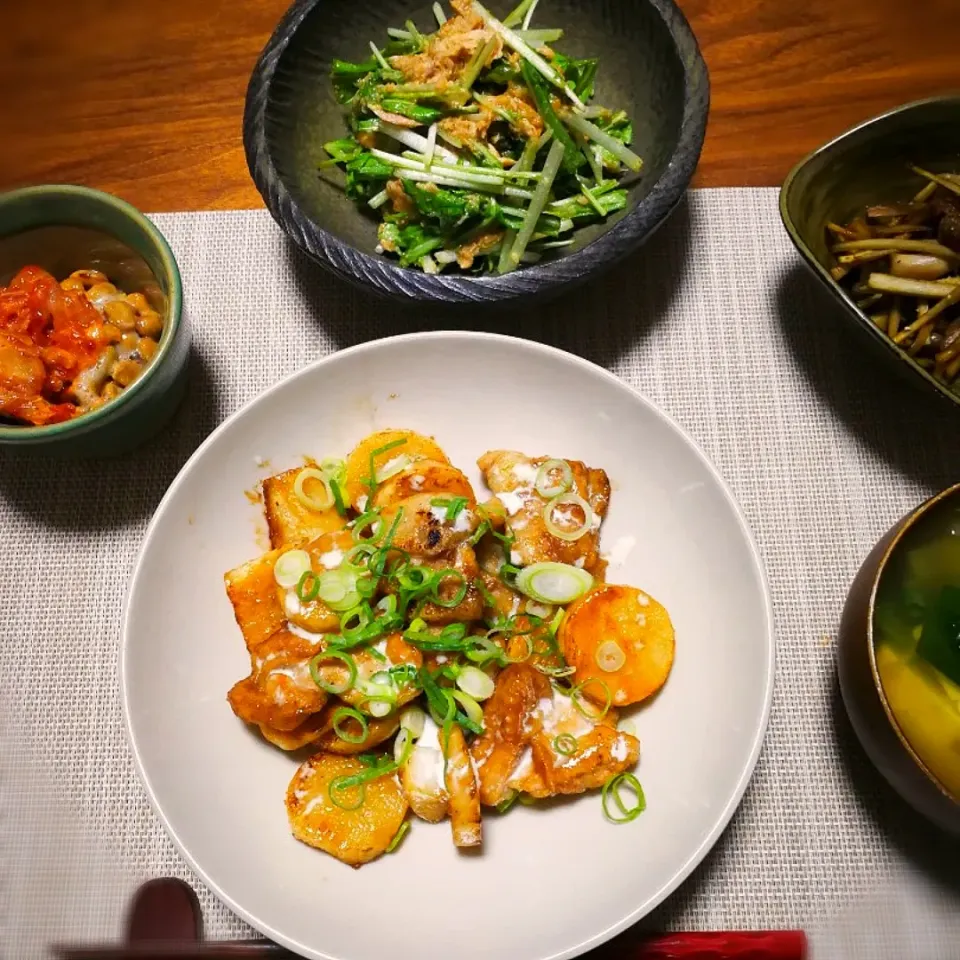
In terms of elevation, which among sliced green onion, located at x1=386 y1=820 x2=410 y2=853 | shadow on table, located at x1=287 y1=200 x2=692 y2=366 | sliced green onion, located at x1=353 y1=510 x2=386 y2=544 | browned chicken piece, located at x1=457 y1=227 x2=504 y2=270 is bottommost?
sliced green onion, located at x1=386 y1=820 x2=410 y2=853

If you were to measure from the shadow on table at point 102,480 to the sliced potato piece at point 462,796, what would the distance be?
933 mm

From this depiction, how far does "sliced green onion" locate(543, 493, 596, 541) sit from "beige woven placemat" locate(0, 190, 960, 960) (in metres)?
0.45

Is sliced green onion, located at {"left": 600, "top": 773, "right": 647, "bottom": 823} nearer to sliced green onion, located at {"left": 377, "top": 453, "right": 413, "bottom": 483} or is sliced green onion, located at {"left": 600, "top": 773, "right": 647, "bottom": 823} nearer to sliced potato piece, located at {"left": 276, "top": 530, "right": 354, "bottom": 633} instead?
sliced potato piece, located at {"left": 276, "top": 530, "right": 354, "bottom": 633}

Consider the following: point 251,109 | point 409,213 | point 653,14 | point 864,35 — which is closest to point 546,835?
point 409,213

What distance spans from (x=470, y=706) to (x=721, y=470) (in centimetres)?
83

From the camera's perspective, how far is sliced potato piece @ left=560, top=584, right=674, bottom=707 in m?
1.66

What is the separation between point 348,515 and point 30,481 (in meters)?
0.81

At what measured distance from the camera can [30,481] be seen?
6.68 feet

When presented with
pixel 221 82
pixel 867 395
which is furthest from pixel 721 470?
pixel 221 82

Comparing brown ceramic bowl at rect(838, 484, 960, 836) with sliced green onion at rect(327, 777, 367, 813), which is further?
sliced green onion at rect(327, 777, 367, 813)

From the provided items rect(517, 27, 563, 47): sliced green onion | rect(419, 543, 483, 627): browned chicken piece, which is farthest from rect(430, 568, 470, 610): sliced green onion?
rect(517, 27, 563, 47): sliced green onion

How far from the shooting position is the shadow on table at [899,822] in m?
1.75

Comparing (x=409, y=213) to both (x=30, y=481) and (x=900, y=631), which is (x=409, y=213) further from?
(x=900, y=631)

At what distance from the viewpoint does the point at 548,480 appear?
5.79 feet
